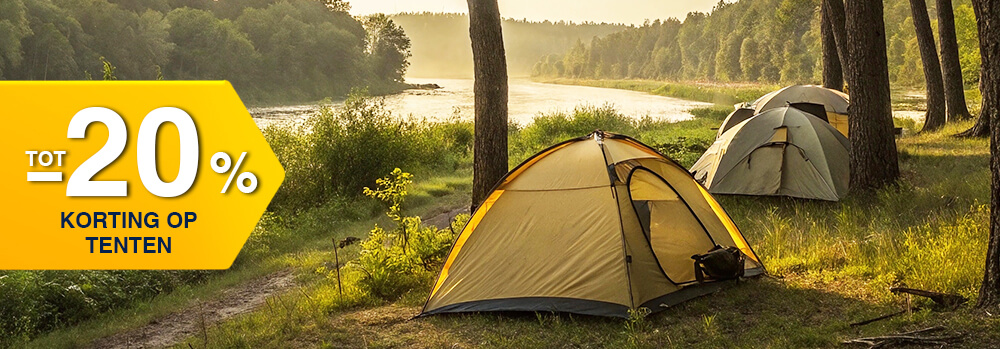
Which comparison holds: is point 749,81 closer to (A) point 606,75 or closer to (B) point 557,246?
(A) point 606,75

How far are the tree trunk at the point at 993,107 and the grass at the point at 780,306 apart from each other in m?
0.27

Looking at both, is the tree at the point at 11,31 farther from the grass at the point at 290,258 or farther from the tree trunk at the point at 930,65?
the tree trunk at the point at 930,65

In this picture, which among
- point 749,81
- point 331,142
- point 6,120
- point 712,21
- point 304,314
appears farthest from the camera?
point 712,21

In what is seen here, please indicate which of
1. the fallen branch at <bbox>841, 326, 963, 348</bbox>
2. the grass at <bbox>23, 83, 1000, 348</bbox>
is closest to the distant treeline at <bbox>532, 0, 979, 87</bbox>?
the grass at <bbox>23, 83, 1000, 348</bbox>

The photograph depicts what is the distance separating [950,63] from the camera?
15.8 meters

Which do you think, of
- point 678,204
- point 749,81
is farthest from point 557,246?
point 749,81

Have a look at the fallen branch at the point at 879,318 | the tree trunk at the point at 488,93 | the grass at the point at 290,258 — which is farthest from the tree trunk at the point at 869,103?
the grass at the point at 290,258

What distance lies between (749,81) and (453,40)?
4553 inches

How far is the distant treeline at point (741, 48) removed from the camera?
145ft

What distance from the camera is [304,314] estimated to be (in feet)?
22.7

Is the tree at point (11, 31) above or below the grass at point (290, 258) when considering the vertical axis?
above

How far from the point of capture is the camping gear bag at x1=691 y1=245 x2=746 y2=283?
21.9 feet

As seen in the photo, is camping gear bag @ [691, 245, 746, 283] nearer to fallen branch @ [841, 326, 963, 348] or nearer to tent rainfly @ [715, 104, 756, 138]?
fallen branch @ [841, 326, 963, 348]

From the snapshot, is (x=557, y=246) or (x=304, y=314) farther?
(x=304, y=314)
